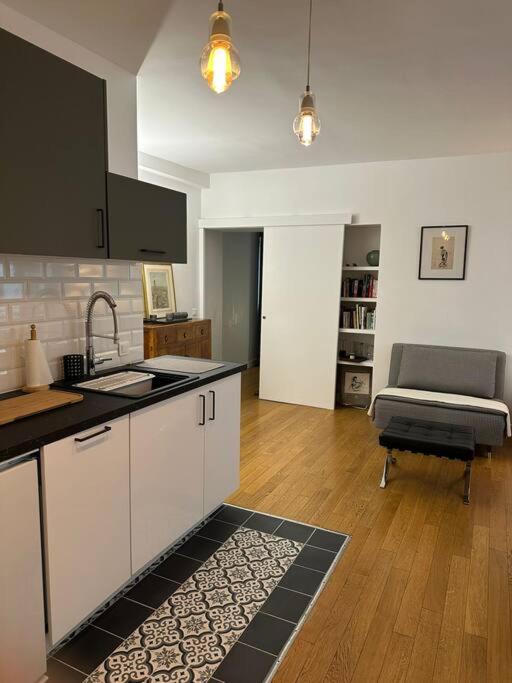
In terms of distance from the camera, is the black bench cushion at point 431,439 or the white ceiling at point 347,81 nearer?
the white ceiling at point 347,81

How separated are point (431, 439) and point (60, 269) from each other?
2.46 m

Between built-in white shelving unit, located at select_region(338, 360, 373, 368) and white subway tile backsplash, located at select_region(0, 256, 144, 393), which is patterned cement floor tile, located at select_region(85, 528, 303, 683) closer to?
white subway tile backsplash, located at select_region(0, 256, 144, 393)

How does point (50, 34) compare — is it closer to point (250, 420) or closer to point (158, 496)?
point (158, 496)

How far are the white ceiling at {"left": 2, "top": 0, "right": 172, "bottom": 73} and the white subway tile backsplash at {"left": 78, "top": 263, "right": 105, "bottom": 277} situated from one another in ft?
3.46

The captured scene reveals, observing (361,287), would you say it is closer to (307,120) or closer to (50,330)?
(307,120)

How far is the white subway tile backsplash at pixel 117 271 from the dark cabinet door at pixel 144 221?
0.28 m

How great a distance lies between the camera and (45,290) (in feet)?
7.15

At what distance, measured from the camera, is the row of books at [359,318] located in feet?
16.5

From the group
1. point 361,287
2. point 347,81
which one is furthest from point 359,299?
point 347,81

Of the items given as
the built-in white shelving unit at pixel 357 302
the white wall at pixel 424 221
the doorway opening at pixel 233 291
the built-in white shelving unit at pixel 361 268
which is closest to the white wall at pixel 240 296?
the doorway opening at pixel 233 291

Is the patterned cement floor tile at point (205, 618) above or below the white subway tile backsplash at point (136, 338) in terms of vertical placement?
below

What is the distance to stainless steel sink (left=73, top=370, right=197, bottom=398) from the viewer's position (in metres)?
2.21

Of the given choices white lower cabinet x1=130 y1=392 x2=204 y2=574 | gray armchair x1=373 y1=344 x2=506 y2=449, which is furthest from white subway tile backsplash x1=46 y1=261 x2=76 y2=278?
gray armchair x1=373 y1=344 x2=506 y2=449

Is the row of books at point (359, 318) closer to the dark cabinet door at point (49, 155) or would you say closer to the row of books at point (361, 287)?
the row of books at point (361, 287)
